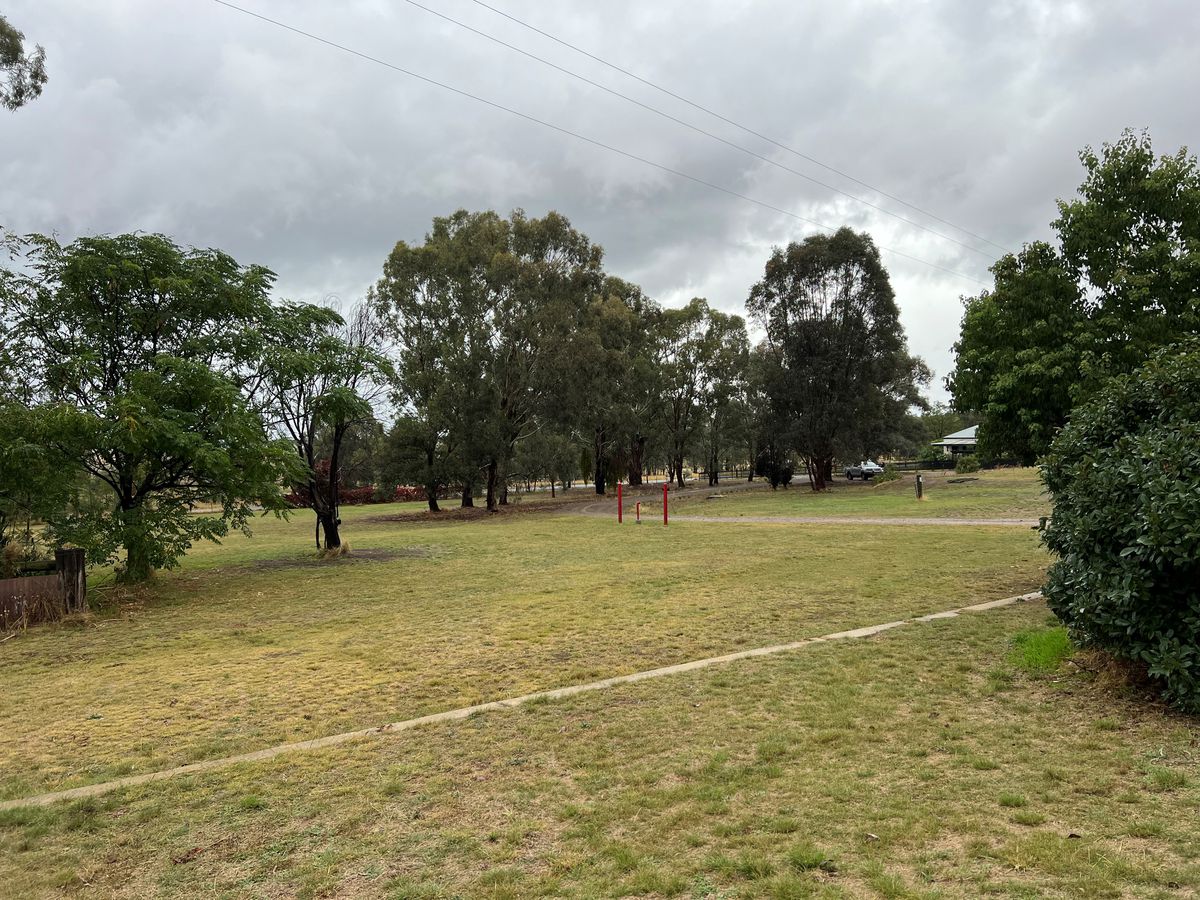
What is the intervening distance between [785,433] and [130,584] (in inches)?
1325

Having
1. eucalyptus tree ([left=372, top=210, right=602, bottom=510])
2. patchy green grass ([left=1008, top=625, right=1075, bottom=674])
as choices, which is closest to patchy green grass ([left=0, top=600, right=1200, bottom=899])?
patchy green grass ([left=1008, top=625, right=1075, bottom=674])

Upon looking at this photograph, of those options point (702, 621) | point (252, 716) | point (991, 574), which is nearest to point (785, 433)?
point (991, 574)

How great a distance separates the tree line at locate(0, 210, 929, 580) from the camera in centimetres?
1051

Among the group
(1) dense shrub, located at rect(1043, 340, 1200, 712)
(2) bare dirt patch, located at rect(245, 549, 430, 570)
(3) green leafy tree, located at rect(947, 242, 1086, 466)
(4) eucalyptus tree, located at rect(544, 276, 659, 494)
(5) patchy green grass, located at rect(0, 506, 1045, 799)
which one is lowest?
(2) bare dirt patch, located at rect(245, 549, 430, 570)

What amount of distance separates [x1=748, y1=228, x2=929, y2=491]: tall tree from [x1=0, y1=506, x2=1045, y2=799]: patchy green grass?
907 inches

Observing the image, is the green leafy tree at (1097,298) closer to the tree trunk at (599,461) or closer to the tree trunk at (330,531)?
the tree trunk at (330,531)

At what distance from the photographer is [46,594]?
937 centimetres

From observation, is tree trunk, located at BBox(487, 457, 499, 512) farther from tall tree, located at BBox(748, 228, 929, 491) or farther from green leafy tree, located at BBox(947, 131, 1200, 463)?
green leafy tree, located at BBox(947, 131, 1200, 463)

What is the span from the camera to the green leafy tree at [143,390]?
10086mm

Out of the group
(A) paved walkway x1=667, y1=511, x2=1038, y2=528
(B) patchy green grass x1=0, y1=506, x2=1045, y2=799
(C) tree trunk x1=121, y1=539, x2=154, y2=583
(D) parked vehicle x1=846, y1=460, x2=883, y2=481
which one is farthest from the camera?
(D) parked vehicle x1=846, y1=460, x2=883, y2=481

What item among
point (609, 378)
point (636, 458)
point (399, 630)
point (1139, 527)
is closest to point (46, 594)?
point (399, 630)

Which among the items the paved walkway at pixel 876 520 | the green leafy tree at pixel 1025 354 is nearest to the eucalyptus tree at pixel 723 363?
the paved walkway at pixel 876 520

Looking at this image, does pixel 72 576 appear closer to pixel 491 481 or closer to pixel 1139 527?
pixel 1139 527

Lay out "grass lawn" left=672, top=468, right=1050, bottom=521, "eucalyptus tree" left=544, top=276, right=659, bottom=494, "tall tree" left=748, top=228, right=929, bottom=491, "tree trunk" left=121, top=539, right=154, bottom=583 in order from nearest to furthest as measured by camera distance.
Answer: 1. "tree trunk" left=121, top=539, right=154, bottom=583
2. "grass lawn" left=672, top=468, right=1050, bottom=521
3. "eucalyptus tree" left=544, top=276, right=659, bottom=494
4. "tall tree" left=748, top=228, right=929, bottom=491
